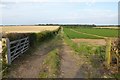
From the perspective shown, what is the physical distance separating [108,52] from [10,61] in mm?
4566

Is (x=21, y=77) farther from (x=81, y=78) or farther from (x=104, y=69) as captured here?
(x=104, y=69)

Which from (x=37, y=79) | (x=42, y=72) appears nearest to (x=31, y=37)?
(x=42, y=72)

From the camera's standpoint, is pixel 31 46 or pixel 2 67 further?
pixel 31 46

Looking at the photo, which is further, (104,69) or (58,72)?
(104,69)

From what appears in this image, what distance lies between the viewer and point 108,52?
38.0 feet

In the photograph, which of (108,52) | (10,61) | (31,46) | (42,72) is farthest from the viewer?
(31,46)

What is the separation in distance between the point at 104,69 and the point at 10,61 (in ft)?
13.6

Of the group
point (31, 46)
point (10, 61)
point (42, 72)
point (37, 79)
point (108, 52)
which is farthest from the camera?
point (31, 46)

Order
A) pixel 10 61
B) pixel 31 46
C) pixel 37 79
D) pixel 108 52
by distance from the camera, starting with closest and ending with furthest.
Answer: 1. pixel 37 79
2. pixel 10 61
3. pixel 108 52
4. pixel 31 46

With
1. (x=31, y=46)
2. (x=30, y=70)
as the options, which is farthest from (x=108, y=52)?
(x=31, y=46)

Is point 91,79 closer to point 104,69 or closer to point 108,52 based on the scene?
point 104,69

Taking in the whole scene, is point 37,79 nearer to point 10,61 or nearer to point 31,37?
point 10,61

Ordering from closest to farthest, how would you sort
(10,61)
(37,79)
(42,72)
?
1. (37,79)
2. (42,72)
3. (10,61)

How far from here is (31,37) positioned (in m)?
19.3
